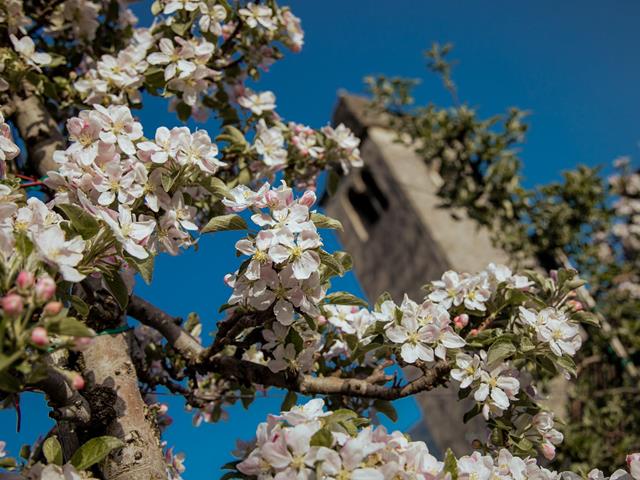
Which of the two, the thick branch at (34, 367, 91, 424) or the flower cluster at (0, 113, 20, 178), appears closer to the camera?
the thick branch at (34, 367, 91, 424)

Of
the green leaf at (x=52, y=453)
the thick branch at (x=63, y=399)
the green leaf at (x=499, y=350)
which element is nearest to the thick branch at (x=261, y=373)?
the green leaf at (x=499, y=350)

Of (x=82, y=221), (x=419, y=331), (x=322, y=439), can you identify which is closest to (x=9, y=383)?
(x=82, y=221)

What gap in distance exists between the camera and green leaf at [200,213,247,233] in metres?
1.48

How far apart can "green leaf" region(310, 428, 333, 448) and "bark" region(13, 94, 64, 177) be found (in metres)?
1.57

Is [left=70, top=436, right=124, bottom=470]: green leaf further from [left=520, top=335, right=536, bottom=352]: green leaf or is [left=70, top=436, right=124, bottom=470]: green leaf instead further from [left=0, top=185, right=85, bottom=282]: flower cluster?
[left=520, top=335, right=536, bottom=352]: green leaf

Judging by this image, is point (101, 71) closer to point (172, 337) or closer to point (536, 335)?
point (172, 337)

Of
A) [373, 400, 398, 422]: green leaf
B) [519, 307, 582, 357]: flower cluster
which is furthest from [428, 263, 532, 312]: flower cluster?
[373, 400, 398, 422]: green leaf

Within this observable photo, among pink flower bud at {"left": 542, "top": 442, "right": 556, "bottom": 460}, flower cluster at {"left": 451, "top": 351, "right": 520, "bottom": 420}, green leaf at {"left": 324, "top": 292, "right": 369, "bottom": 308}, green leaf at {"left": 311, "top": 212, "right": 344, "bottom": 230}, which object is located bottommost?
pink flower bud at {"left": 542, "top": 442, "right": 556, "bottom": 460}

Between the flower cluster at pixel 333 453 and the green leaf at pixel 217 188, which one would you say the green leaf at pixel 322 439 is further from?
the green leaf at pixel 217 188

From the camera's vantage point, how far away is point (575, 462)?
5.32 m

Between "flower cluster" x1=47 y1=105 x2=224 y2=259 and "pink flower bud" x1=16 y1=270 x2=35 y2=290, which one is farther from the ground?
"flower cluster" x1=47 y1=105 x2=224 y2=259

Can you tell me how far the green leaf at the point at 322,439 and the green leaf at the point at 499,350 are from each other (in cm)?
67

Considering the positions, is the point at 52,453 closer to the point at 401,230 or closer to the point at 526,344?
the point at 526,344

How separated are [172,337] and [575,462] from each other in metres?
4.59
